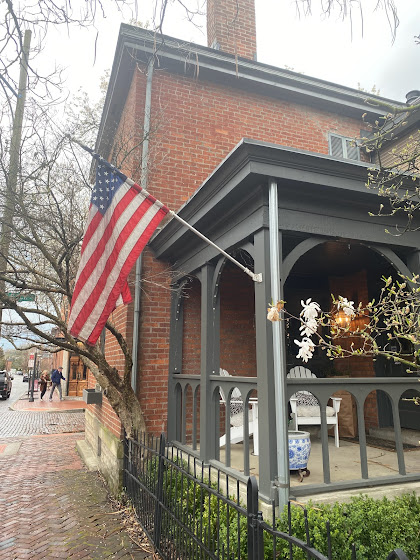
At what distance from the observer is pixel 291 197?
13.3 ft

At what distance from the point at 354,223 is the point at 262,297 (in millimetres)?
Answer: 1524

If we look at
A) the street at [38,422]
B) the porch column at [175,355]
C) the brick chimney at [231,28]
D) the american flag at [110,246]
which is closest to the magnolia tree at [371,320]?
the american flag at [110,246]

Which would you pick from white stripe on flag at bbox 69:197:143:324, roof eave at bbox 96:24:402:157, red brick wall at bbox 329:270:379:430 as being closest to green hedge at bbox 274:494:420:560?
white stripe on flag at bbox 69:197:143:324

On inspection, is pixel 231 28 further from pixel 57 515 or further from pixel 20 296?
pixel 57 515

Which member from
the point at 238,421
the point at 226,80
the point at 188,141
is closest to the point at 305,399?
the point at 238,421

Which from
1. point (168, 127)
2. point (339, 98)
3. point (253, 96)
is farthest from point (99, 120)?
point (339, 98)

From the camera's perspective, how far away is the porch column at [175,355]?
5754mm

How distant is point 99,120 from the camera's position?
9.20 m

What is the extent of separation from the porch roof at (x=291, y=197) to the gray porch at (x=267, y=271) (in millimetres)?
11

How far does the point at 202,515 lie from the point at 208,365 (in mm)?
1714

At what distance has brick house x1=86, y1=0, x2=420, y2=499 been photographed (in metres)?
3.85

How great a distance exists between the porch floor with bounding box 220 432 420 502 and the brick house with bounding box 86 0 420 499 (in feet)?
1.20

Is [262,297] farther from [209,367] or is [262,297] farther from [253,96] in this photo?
[253,96]

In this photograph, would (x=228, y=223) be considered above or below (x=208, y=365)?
above
